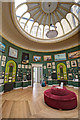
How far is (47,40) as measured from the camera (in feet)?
31.6

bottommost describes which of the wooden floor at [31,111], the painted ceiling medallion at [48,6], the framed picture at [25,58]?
the wooden floor at [31,111]

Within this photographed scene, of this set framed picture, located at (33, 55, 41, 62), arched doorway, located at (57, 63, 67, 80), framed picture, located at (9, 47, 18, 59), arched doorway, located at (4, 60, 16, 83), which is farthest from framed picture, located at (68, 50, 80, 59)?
arched doorway, located at (4, 60, 16, 83)

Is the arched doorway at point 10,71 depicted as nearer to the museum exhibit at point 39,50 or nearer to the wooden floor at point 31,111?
the museum exhibit at point 39,50

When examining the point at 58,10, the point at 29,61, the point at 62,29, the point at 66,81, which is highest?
the point at 58,10

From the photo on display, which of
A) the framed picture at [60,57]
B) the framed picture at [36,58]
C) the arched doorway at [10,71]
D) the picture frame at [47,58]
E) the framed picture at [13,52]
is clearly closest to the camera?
the arched doorway at [10,71]

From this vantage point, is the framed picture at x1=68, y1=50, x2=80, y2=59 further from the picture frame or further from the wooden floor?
the wooden floor

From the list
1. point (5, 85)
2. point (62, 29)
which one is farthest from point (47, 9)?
point (5, 85)

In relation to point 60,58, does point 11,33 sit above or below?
above

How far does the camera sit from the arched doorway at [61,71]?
10.0 meters

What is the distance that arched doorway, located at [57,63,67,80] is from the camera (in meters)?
10.0

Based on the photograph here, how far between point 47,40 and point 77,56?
214 inches

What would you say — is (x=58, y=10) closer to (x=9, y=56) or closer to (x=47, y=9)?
(x=47, y=9)

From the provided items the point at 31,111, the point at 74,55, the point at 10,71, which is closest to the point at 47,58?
the point at 74,55

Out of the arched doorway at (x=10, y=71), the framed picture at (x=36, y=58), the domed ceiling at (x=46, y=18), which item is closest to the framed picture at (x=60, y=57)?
the domed ceiling at (x=46, y=18)
